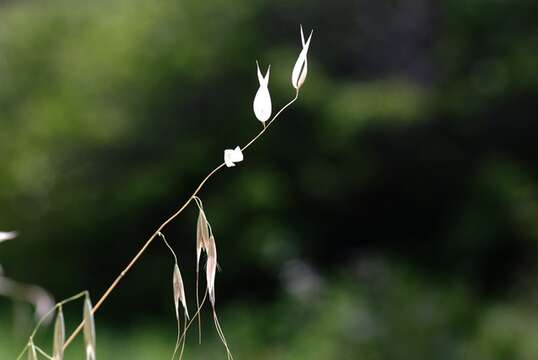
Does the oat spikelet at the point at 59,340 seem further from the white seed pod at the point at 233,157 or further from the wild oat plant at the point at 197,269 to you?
the white seed pod at the point at 233,157

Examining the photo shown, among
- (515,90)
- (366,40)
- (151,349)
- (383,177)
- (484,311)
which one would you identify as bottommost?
(151,349)

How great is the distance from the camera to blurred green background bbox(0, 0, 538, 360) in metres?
3.43

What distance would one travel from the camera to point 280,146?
3562 millimetres

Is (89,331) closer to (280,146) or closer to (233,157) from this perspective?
(233,157)

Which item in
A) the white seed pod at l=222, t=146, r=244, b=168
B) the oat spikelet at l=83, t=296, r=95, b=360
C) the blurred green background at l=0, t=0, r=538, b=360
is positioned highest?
the blurred green background at l=0, t=0, r=538, b=360

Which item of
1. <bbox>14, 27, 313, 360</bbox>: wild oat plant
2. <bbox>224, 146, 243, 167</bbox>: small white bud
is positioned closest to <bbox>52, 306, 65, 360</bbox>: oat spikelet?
<bbox>14, 27, 313, 360</bbox>: wild oat plant

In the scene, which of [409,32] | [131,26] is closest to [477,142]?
[409,32]

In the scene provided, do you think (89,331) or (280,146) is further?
(280,146)

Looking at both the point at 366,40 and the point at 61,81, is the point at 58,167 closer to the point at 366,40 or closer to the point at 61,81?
the point at 61,81

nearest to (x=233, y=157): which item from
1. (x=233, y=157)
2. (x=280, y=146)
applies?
(x=233, y=157)

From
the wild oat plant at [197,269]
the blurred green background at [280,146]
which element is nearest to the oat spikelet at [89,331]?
the wild oat plant at [197,269]

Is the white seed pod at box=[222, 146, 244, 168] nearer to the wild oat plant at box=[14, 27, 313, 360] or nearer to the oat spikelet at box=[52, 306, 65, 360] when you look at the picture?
the wild oat plant at box=[14, 27, 313, 360]

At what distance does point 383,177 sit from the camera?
3.63 meters

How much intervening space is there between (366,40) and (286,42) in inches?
15.3
